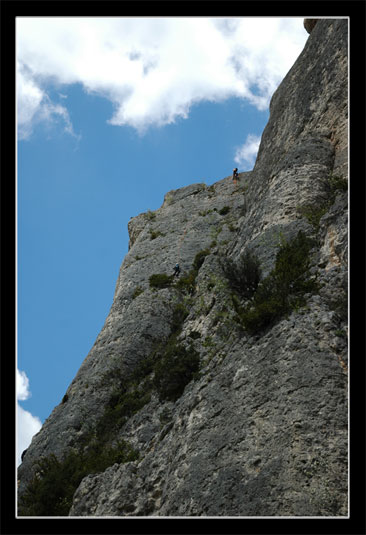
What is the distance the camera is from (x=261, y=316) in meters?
13.3

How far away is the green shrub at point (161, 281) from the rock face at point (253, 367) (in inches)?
13.1

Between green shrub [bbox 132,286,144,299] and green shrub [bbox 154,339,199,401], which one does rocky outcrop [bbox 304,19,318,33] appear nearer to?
green shrub [bbox 132,286,144,299]

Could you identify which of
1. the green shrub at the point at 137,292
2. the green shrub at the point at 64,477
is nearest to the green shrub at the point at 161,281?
the green shrub at the point at 137,292

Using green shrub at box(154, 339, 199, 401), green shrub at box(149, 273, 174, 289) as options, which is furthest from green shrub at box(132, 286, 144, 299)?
green shrub at box(154, 339, 199, 401)

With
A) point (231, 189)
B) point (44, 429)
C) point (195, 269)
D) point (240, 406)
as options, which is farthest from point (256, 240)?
point (231, 189)

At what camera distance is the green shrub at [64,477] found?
1581 cm

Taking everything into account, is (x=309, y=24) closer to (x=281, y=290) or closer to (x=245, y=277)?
(x=245, y=277)

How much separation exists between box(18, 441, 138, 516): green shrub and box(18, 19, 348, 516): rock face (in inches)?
23.7

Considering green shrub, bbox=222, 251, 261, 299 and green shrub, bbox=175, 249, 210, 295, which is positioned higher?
green shrub, bbox=175, 249, 210, 295

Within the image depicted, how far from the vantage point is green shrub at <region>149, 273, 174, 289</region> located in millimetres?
26500

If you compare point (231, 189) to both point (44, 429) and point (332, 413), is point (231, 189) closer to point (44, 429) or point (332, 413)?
point (44, 429)

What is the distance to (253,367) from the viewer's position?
12.3 m

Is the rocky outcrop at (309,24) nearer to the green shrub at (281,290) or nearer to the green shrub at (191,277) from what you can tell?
the green shrub at (191,277)

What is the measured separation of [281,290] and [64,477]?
32.9 ft
